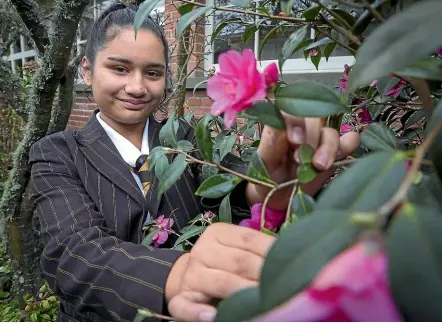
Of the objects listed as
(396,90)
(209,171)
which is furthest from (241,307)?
(396,90)

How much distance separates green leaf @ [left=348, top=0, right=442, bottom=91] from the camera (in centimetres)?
25

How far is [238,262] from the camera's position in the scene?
45 cm

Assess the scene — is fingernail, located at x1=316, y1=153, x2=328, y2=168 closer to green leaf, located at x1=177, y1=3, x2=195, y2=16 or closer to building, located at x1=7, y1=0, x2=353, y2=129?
green leaf, located at x1=177, y1=3, x2=195, y2=16

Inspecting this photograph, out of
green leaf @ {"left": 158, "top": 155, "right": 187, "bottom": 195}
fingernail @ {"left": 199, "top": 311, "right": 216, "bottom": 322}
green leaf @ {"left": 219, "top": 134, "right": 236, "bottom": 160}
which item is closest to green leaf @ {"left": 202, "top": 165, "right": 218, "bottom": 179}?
green leaf @ {"left": 219, "top": 134, "right": 236, "bottom": 160}

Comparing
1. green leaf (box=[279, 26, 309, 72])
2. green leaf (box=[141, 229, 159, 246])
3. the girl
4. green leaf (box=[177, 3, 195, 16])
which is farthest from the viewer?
green leaf (box=[141, 229, 159, 246])

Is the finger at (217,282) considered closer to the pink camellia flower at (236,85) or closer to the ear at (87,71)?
the pink camellia flower at (236,85)

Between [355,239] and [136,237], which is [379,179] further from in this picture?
[136,237]

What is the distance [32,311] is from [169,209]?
1594 millimetres

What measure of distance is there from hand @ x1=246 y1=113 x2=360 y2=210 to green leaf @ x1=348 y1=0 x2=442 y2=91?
212 millimetres

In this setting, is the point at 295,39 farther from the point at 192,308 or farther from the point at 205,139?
the point at 192,308

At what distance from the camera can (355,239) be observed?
8.7 inches

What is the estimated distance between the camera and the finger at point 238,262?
44 cm

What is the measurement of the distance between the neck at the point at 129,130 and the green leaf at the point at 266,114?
810mm

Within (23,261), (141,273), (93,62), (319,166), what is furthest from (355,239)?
(23,261)
